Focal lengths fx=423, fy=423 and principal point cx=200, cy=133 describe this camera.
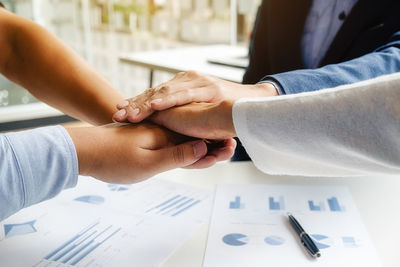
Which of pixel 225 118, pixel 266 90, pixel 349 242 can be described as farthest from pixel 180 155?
pixel 349 242

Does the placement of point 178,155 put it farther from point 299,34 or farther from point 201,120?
point 299,34

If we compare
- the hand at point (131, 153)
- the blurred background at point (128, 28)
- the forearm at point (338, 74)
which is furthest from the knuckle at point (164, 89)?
the blurred background at point (128, 28)

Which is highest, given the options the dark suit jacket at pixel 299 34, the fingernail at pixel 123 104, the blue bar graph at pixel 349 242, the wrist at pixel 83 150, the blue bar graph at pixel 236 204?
the dark suit jacket at pixel 299 34

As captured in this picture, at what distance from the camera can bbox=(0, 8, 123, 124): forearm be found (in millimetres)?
974

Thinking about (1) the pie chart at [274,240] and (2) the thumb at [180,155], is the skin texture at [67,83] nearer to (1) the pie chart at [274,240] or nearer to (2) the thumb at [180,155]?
(2) the thumb at [180,155]

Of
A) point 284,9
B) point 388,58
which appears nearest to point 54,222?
point 388,58

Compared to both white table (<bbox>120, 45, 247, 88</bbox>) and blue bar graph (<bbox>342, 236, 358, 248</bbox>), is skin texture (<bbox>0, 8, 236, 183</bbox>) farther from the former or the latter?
white table (<bbox>120, 45, 247, 88</bbox>)

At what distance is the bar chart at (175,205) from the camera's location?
0.76m

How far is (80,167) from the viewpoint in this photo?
684mm

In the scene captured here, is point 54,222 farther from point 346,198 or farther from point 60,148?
point 346,198

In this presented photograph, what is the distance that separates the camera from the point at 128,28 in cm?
476

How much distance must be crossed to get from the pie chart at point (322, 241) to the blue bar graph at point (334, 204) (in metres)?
0.11

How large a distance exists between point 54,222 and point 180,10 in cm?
408

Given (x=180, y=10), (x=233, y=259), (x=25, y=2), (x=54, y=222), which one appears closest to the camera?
(x=233, y=259)
